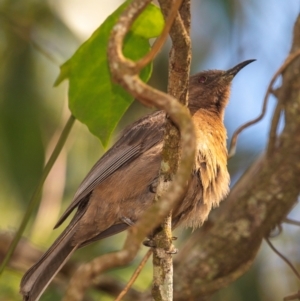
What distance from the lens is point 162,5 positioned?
120 inches

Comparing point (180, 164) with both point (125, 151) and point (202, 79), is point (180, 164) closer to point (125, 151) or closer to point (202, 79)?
point (125, 151)

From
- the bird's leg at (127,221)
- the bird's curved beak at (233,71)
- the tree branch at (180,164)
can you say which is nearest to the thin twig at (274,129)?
the bird's curved beak at (233,71)

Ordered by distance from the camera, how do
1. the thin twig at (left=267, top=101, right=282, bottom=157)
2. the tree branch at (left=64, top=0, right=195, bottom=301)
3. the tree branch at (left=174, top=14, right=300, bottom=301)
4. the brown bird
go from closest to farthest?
the tree branch at (left=64, top=0, right=195, bottom=301) < the brown bird < the thin twig at (left=267, top=101, right=282, bottom=157) < the tree branch at (left=174, top=14, right=300, bottom=301)

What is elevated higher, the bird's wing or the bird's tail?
the bird's wing

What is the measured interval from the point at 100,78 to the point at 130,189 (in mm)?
1411

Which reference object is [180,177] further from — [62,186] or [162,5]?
[62,186]

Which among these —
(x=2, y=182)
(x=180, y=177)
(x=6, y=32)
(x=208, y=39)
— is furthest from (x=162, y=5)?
(x=208, y=39)

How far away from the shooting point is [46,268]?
16.9 feet

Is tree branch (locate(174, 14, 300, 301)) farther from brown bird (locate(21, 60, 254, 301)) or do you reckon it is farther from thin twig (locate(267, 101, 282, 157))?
brown bird (locate(21, 60, 254, 301))

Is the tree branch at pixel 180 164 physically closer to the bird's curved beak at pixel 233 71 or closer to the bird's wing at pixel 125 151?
the bird's wing at pixel 125 151

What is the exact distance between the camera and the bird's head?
613 centimetres

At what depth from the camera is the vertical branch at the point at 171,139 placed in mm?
3180

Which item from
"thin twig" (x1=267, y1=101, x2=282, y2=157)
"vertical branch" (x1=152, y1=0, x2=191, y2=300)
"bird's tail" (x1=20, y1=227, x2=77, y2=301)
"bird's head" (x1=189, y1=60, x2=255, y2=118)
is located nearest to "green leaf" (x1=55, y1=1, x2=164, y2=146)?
"vertical branch" (x1=152, y1=0, x2=191, y2=300)

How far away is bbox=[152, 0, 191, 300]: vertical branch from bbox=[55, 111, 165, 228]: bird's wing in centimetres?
116
